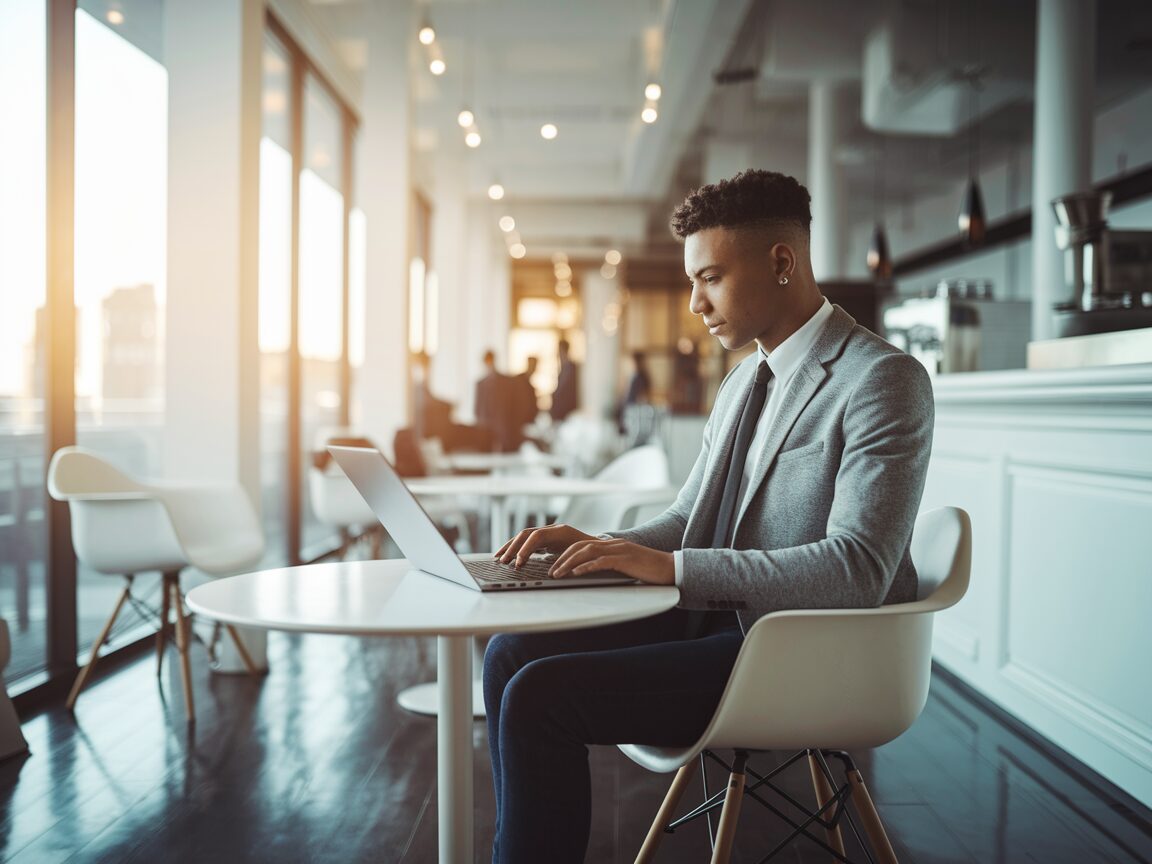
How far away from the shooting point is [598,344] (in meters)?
20.7

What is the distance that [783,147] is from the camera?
1129 centimetres

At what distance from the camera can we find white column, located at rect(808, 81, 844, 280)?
26.9 ft

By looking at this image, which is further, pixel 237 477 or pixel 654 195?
pixel 654 195

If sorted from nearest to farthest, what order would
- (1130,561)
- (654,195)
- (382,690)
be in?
(1130,561) < (382,690) < (654,195)

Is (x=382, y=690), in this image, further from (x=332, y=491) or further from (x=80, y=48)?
(x=80, y=48)

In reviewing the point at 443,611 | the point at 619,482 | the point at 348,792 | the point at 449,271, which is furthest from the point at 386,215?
the point at 443,611

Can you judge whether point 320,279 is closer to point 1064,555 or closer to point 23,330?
point 23,330

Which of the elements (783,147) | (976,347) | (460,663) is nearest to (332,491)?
(976,347)

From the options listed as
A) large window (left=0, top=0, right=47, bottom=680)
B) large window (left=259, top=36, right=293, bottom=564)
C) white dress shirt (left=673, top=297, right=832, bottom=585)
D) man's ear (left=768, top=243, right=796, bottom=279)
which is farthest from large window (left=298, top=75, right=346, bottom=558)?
man's ear (left=768, top=243, right=796, bottom=279)

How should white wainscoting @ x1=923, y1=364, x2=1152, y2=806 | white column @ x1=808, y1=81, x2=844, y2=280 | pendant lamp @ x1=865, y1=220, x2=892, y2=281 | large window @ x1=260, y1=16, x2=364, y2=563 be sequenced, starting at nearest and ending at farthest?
1. white wainscoting @ x1=923, y1=364, x2=1152, y2=806
2. large window @ x1=260, y1=16, x2=364, y2=563
3. pendant lamp @ x1=865, y1=220, x2=892, y2=281
4. white column @ x1=808, y1=81, x2=844, y2=280

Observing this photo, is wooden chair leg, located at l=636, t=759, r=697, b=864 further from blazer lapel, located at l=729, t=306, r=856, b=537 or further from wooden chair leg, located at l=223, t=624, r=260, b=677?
wooden chair leg, located at l=223, t=624, r=260, b=677

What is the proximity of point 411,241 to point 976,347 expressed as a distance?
449 centimetres

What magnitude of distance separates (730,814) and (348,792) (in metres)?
1.34

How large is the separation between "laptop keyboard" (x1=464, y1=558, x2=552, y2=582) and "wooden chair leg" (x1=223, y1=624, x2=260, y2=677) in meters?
2.23
